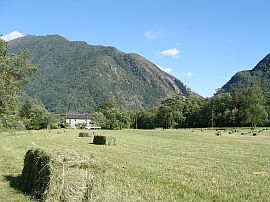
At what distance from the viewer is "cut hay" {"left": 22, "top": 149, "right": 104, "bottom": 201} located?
441 inches

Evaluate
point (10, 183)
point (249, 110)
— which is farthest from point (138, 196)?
→ point (249, 110)

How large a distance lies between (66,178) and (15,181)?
164 inches

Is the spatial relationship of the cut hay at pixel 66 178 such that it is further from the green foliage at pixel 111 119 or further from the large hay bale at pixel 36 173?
the green foliage at pixel 111 119

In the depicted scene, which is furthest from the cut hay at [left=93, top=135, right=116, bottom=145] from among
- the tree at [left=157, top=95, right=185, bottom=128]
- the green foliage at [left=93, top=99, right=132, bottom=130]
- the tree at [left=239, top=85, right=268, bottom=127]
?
the tree at [left=157, top=95, right=185, bottom=128]

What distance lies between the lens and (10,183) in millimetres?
14203

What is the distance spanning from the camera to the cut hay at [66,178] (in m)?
11.2

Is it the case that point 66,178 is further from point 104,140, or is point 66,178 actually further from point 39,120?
point 39,120

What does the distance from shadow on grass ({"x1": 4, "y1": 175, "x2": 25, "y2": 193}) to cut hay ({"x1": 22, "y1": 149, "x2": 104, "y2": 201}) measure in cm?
102

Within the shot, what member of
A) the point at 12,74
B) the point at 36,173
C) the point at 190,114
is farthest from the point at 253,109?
the point at 36,173

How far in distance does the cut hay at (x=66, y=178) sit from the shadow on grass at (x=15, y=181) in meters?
1.02

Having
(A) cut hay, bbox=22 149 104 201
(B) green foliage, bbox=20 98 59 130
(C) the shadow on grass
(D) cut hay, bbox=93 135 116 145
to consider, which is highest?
(B) green foliage, bbox=20 98 59 130

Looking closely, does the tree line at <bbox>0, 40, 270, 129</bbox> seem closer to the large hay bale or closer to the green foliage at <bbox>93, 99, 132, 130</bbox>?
the green foliage at <bbox>93, 99, 132, 130</bbox>

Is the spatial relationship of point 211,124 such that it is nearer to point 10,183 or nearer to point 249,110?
point 249,110

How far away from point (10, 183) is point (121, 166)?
20.9 feet
